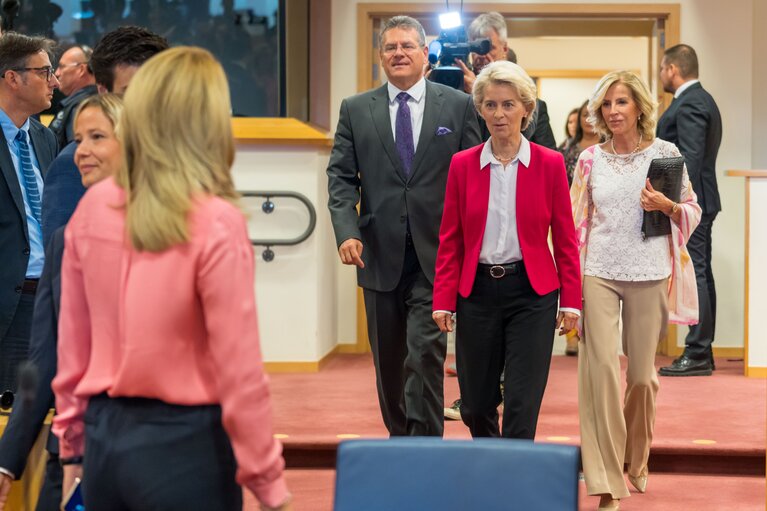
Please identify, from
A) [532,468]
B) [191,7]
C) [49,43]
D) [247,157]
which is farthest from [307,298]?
[532,468]

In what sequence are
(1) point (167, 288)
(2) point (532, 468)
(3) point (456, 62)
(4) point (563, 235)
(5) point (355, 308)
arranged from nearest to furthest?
(1) point (167, 288) < (2) point (532, 468) < (4) point (563, 235) < (3) point (456, 62) < (5) point (355, 308)

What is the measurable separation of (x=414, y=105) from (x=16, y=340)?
1675 mm

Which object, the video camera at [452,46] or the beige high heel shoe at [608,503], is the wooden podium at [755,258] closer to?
the video camera at [452,46]

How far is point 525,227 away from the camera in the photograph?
12.6ft

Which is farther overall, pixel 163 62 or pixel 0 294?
pixel 0 294

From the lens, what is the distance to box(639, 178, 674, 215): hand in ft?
13.7

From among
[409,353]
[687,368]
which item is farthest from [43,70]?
[687,368]

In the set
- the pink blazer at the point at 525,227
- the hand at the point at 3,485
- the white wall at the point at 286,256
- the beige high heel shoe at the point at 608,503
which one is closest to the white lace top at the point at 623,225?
the pink blazer at the point at 525,227

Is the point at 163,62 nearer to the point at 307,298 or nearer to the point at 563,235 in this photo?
the point at 563,235

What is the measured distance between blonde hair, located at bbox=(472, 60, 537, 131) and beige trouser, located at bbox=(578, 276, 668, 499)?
769 mm

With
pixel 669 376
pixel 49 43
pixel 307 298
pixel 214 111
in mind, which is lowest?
pixel 669 376

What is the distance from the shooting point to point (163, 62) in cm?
199

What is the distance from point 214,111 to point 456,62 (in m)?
3.42

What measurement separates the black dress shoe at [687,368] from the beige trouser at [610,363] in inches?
104
